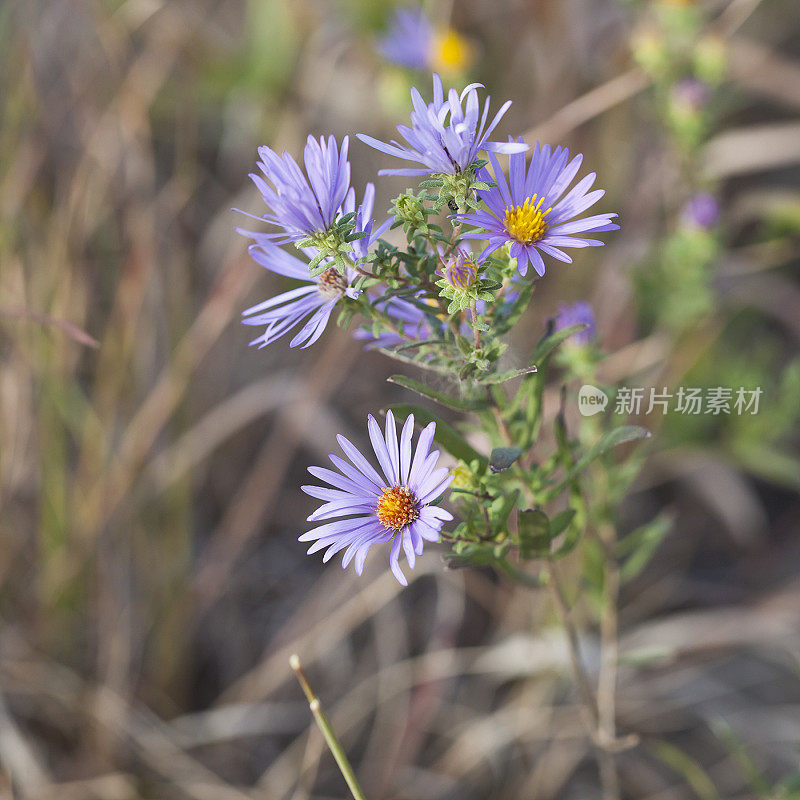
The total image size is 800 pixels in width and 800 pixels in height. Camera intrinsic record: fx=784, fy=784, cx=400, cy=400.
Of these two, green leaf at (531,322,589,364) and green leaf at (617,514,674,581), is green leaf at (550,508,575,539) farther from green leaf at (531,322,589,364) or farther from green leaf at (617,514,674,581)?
green leaf at (617,514,674,581)

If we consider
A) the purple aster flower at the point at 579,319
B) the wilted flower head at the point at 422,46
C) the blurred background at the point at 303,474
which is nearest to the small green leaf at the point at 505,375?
the purple aster flower at the point at 579,319

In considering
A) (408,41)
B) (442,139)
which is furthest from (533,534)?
(408,41)

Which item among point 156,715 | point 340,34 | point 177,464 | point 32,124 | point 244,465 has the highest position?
point 340,34

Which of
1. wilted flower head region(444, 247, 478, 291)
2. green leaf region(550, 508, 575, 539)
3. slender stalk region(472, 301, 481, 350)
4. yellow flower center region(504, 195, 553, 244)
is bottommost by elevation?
green leaf region(550, 508, 575, 539)

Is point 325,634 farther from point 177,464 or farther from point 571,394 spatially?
point 571,394

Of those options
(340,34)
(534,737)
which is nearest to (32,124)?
(340,34)

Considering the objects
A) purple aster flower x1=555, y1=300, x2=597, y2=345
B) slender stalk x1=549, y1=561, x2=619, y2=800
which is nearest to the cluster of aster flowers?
slender stalk x1=549, y1=561, x2=619, y2=800

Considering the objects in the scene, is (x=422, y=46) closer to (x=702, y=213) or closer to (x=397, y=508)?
(x=702, y=213)
